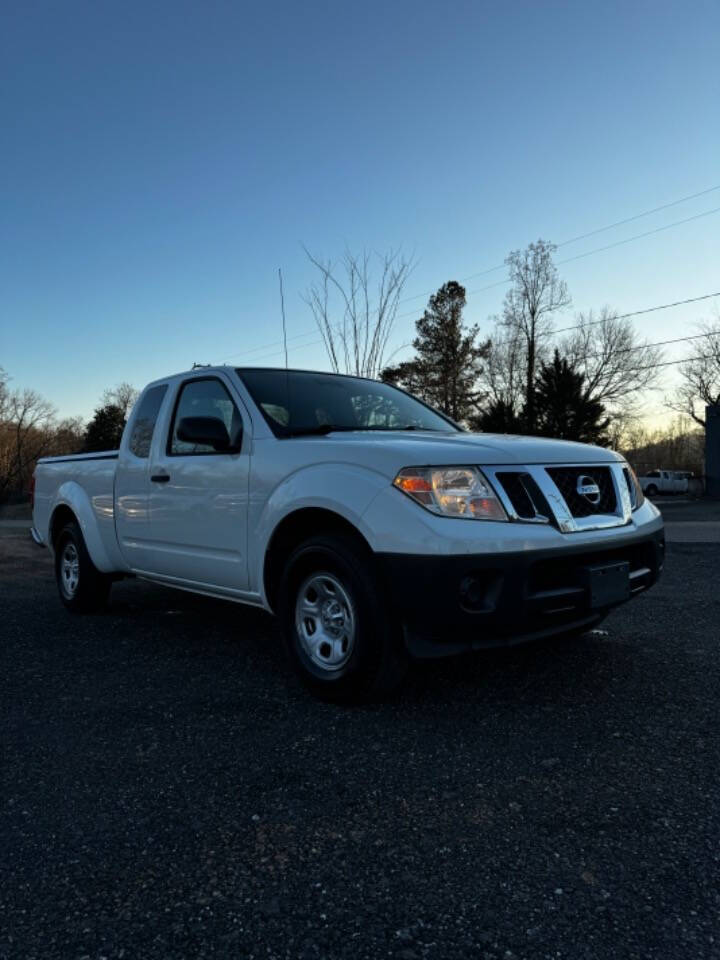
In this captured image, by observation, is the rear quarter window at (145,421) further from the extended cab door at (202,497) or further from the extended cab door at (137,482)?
the extended cab door at (202,497)

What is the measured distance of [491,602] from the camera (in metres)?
3.05

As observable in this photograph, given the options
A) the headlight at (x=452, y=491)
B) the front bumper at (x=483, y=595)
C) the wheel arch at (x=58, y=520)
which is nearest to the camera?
the front bumper at (x=483, y=595)

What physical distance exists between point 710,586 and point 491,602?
467cm

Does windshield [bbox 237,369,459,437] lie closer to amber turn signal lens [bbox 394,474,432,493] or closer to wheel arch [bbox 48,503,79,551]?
amber turn signal lens [bbox 394,474,432,493]

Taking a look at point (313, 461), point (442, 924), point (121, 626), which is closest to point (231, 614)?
point (121, 626)

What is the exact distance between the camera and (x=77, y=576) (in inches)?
231

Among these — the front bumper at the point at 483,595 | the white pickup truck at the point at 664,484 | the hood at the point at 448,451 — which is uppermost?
the hood at the point at 448,451

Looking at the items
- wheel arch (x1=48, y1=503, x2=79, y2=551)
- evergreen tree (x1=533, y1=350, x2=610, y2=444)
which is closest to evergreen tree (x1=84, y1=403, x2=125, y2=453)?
evergreen tree (x1=533, y1=350, x2=610, y2=444)

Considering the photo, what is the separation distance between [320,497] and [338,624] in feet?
2.08

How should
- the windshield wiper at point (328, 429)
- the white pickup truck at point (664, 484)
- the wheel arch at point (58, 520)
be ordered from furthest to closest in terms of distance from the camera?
the white pickup truck at point (664, 484)
the wheel arch at point (58, 520)
the windshield wiper at point (328, 429)

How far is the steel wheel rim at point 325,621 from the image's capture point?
11.1 ft

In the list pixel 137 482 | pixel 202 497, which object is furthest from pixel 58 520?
pixel 202 497

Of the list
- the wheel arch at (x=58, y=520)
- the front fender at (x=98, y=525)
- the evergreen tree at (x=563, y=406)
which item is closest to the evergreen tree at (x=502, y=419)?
the evergreen tree at (x=563, y=406)

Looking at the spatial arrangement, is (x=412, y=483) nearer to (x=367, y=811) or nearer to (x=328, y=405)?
(x=367, y=811)
